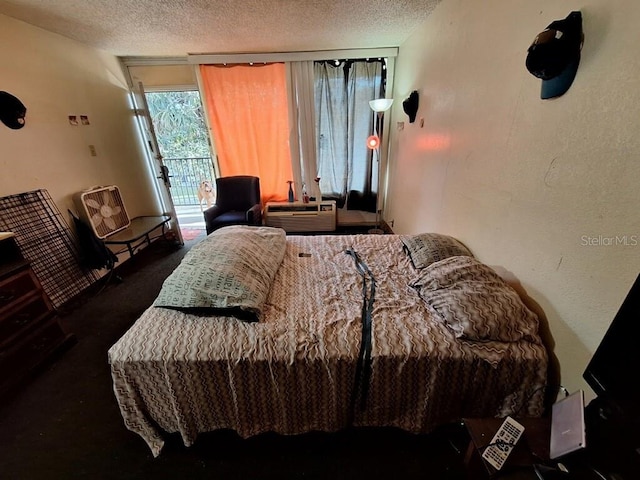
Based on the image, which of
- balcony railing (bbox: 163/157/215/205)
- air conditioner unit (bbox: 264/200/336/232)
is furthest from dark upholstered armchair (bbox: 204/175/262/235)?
balcony railing (bbox: 163/157/215/205)

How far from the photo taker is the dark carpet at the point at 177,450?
45.4 inches

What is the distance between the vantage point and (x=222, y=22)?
89.7 inches

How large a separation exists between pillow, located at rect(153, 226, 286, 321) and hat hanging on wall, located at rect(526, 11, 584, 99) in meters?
1.56

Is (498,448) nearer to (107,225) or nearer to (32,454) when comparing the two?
(32,454)

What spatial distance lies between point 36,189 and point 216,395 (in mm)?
2500

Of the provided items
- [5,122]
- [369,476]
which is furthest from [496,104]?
[5,122]

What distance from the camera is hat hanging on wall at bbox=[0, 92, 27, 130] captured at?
194cm

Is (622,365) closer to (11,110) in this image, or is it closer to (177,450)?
(177,450)

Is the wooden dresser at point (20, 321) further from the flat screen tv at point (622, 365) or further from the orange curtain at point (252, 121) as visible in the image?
the flat screen tv at point (622, 365)

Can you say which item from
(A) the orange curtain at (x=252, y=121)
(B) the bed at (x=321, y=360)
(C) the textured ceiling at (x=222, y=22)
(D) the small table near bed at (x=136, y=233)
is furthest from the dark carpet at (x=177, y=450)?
(A) the orange curtain at (x=252, y=121)

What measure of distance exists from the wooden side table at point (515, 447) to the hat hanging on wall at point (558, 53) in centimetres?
124

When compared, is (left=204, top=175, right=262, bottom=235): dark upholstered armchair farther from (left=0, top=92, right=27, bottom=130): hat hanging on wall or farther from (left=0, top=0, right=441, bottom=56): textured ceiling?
(left=0, top=92, right=27, bottom=130): hat hanging on wall

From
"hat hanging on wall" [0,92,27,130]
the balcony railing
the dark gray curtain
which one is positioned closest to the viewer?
"hat hanging on wall" [0,92,27,130]

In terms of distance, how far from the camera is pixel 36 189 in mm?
2178
